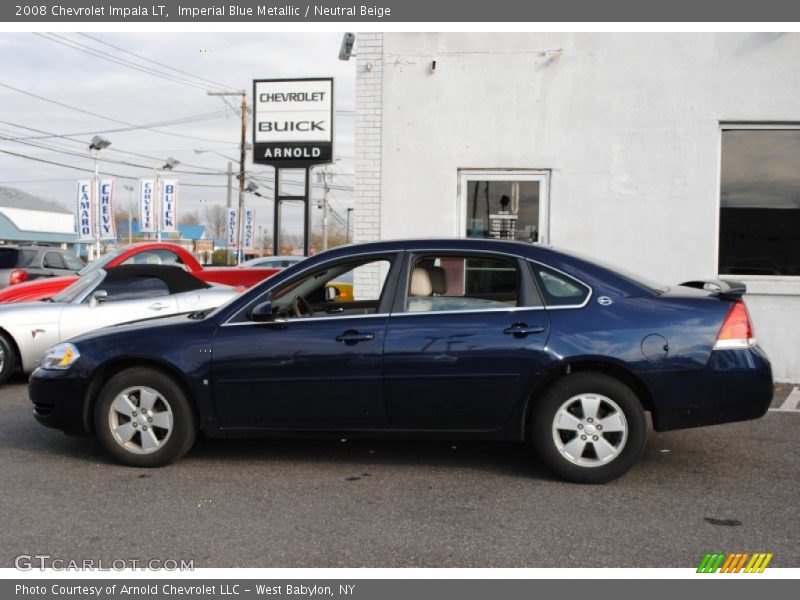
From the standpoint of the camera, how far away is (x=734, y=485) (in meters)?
5.16

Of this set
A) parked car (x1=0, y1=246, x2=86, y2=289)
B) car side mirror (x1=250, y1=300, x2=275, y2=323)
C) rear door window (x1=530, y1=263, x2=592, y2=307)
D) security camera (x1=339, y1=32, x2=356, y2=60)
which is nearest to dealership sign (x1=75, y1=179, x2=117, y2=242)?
parked car (x1=0, y1=246, x2=86, y2=289)

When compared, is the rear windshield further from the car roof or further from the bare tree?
the bare tree

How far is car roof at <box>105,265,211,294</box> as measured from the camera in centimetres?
883

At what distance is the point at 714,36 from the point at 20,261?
12.8 m

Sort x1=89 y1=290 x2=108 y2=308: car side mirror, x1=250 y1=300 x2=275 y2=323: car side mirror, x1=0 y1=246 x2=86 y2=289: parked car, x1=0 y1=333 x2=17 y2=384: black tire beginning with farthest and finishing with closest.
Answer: x1=0 y1=246 x2=86 y2=289: parked car → x1=0 y1=333 x2=17 y2=384: black tire → x1=89 y1=290 x2=108 y2=308: car side mirror → x1=250 y1=300 x2=275 y2=323: car side mirror

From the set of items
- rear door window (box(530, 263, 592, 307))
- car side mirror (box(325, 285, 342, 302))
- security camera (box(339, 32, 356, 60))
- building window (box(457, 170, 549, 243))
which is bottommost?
car side mirror (box(325, 285, 342, 302))

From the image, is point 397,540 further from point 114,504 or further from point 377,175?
point 377,175

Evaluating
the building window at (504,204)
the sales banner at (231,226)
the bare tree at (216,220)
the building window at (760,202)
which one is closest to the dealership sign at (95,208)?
the sales banner at (231,226)

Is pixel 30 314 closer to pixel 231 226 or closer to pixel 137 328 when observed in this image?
pixel 137 328

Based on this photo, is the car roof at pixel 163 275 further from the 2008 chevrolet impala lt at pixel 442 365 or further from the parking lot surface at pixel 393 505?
the 2008 chevrolet impala lt at pixel 442 365

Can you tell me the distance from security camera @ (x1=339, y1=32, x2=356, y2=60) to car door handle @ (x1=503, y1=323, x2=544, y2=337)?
6996 millimetres

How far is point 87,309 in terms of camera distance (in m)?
→ 8.58

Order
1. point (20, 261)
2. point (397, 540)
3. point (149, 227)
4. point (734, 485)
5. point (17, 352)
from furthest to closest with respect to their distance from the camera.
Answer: point (149, 227), point (20, 261), point (17, 352), point (734, 485), point (397, 540)

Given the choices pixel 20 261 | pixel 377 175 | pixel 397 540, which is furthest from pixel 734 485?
pixel 20 261
